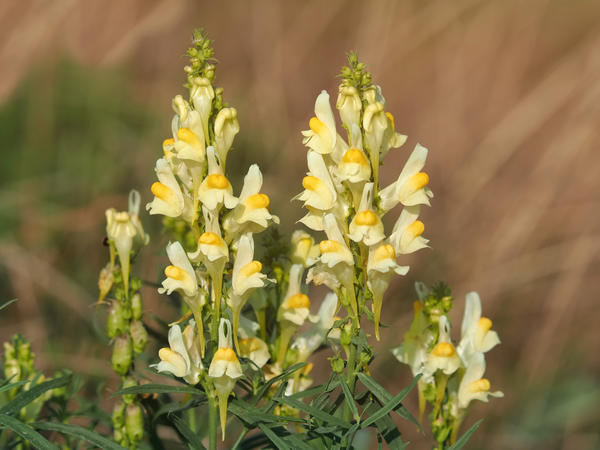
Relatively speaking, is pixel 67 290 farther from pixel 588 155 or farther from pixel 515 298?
pixel 588 155

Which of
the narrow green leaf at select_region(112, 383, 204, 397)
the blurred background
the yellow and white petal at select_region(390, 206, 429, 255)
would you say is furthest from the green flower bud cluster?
the blurred background

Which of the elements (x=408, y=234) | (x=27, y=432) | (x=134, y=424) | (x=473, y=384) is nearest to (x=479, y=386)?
(x=473, y=384)

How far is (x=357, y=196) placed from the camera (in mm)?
1046

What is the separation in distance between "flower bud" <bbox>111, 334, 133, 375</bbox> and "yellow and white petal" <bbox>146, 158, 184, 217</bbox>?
0.22 m

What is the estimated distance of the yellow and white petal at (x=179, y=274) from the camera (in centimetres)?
103

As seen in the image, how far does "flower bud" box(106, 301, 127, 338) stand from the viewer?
1.18 meters

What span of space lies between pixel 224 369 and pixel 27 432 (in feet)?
0.85

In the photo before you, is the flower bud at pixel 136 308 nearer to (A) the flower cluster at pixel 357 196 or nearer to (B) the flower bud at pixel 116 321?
(B) the flower bud at pixel 116 321

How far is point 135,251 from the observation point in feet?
4.08

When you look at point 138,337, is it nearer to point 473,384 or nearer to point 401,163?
point 473,384

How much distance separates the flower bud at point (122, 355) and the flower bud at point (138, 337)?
2cm

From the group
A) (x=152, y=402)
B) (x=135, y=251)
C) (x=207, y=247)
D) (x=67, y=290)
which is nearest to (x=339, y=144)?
(x=207, y=247)

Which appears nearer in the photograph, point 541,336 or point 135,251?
point 135,251

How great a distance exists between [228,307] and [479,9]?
259 cm
